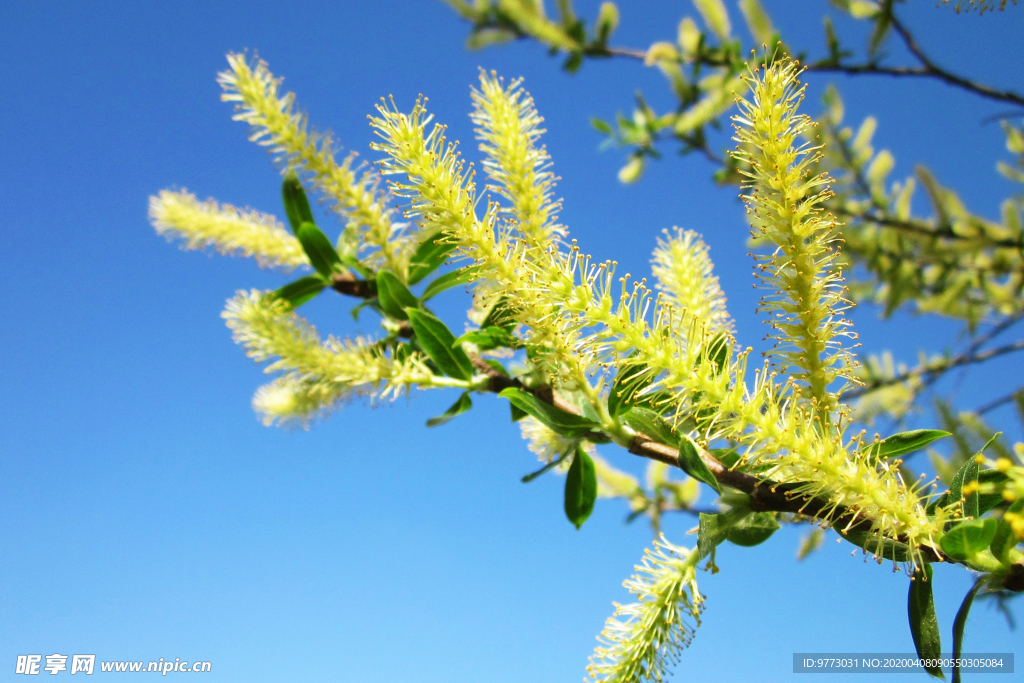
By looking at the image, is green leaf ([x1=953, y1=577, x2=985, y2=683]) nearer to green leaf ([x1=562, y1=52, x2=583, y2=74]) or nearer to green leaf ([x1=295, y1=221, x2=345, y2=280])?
green leaf ([x1=295, y1=221, x2=345, y2=280])

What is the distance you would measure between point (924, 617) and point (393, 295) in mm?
1139

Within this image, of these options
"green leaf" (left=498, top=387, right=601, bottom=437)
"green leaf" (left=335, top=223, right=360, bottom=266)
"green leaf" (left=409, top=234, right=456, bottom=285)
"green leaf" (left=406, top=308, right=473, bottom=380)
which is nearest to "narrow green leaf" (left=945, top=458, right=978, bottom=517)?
"green leaf" (left=498, top=387, right=601, bottom=437)

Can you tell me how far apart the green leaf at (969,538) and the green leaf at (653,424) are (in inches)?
14.7

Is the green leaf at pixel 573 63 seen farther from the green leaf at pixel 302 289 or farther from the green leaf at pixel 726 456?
the green leaf at pixel 726 456

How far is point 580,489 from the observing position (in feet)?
4.67

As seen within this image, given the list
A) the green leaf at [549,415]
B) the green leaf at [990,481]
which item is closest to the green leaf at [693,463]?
the green leaf at [549,415]

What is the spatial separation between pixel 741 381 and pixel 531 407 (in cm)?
33

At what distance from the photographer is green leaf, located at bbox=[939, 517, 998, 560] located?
2.66 ft

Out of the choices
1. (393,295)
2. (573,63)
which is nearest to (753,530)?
(393,295)

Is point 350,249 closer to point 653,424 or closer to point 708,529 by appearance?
point 653,424

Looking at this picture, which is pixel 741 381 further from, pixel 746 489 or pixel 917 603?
pixel 917 603

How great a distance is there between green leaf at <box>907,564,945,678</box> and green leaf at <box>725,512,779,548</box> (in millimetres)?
235

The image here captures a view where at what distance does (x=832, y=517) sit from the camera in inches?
38.9

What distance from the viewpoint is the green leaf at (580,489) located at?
141 centimetres
